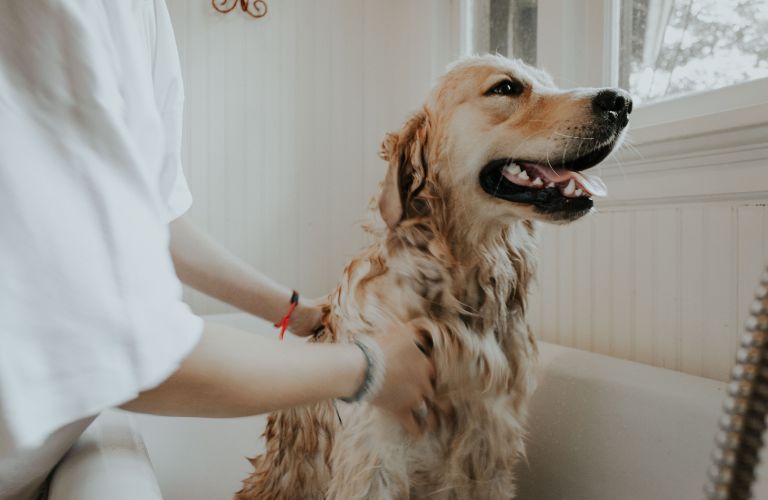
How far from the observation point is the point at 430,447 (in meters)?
0.78

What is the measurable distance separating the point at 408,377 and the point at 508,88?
522 mm

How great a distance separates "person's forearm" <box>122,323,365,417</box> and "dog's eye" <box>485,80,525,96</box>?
0.54 m

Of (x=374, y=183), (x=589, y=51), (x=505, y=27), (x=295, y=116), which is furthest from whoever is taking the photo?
(x=374, y=183)

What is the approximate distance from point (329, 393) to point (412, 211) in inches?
14.7

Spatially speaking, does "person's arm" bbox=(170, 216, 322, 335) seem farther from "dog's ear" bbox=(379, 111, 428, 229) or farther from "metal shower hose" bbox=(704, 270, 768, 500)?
"metal shower hose" bbox=(704, 270, 768, 500)

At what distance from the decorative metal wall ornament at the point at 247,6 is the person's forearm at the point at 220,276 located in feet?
4.42

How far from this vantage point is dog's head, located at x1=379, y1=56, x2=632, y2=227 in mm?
781

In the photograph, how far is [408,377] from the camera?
71cm

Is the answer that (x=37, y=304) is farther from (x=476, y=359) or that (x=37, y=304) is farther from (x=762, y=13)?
(x=762, y=13)

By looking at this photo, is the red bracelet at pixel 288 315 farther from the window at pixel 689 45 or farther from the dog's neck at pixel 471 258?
the window at pixel 689 45

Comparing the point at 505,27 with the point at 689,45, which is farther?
the point at 505,27

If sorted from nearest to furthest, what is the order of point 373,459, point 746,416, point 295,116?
point 746,416 < point 373,459 < point 295,116

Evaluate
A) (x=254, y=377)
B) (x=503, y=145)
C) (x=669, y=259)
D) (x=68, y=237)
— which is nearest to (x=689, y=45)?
(x=669, y=259)

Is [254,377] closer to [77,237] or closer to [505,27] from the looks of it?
[77,237]
